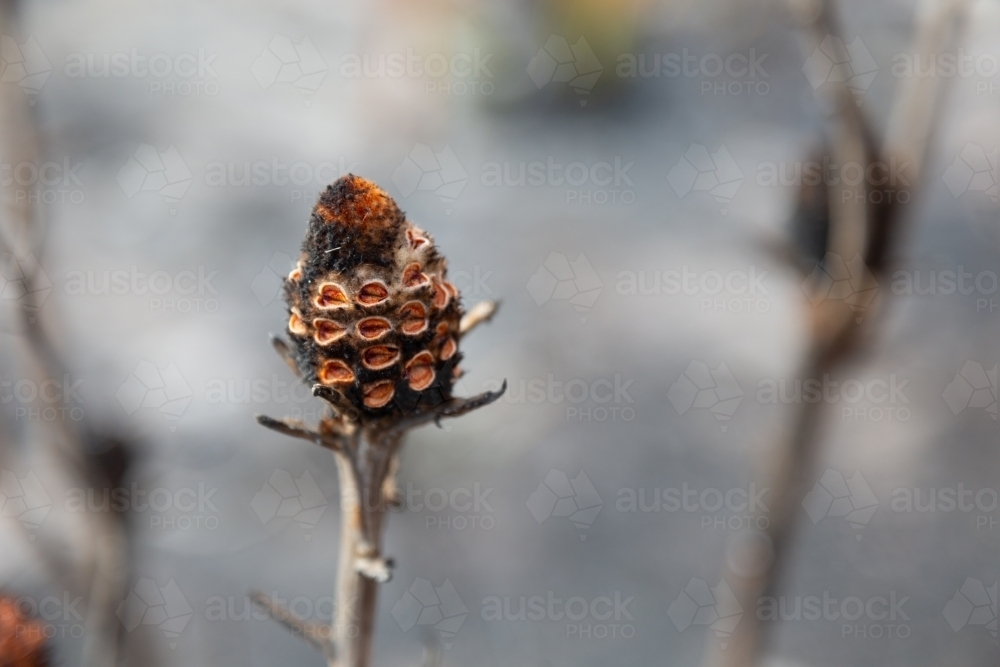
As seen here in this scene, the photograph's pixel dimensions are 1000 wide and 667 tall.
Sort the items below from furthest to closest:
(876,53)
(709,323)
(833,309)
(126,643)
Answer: (876,53) → (709,323) → (126,643) → (833,309)

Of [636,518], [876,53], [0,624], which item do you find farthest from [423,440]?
[876,53]

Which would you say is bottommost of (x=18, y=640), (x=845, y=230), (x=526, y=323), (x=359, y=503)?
(x=18, y=640)

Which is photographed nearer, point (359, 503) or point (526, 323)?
point (359, 503)

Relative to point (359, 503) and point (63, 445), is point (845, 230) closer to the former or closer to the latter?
point (359, 503)

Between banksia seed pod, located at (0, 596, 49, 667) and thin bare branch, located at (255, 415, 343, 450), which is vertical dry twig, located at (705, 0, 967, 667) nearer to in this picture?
thin bare branch, located at (255, 415, 343, 450)

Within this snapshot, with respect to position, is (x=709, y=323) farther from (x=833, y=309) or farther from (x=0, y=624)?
(x=0, y=624)

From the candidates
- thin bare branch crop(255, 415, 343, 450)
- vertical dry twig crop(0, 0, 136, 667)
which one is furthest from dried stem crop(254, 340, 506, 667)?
vertical dry twig crop(0, 0, 136, 667)

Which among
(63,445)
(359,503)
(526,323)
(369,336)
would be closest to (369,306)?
(369,336)
